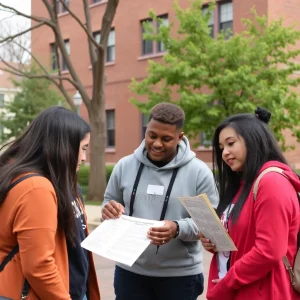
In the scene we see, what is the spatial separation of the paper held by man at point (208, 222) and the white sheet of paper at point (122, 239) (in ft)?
0.95

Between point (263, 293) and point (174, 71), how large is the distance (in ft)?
49.3

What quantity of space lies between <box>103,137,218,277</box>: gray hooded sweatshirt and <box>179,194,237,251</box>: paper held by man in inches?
13.6

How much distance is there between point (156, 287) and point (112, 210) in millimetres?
606

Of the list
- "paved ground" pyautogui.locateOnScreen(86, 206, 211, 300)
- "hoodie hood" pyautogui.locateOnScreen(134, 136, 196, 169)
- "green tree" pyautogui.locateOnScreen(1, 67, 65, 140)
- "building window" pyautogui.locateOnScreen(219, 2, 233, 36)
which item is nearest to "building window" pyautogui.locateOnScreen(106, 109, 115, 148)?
"green tree" pyautogui.locateOnScreen(1, 67, 65, 140)

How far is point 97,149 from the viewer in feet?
60.0

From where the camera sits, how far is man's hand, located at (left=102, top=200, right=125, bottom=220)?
3.54 m

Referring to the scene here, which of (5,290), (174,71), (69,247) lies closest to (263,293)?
(69,247)

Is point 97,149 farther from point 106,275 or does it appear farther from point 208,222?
point 208,222

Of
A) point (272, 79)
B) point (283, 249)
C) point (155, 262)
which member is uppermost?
point (272, 79)

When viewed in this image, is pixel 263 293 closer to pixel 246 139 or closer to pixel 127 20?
pixel 246 139

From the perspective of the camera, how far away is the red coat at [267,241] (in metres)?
2.86

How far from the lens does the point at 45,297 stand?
2.67 meters

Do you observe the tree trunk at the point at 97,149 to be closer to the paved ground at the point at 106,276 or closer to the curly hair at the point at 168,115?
the paved ground at the point at 106,276

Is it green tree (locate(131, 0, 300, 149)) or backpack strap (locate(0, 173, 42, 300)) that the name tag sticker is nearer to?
backpack strap (locate(0, 173, 42, 300))
